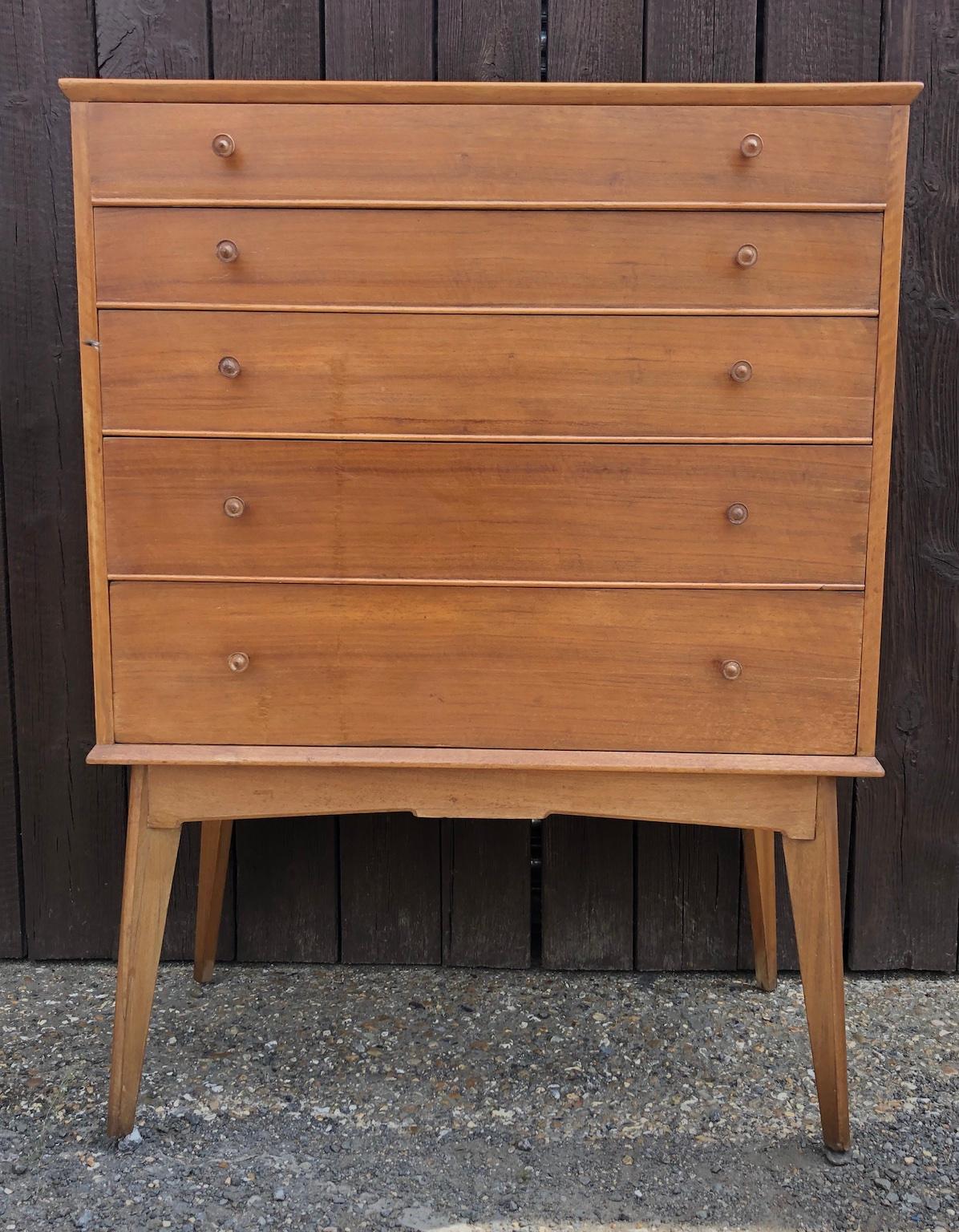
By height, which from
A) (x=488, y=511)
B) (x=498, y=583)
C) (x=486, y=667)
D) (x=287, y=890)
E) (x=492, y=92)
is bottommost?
(x=287, y=890)

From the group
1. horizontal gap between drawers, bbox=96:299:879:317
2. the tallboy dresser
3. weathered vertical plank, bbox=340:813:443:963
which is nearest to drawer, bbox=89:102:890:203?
the tallboy dresser

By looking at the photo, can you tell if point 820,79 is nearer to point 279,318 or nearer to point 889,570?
point 889,570

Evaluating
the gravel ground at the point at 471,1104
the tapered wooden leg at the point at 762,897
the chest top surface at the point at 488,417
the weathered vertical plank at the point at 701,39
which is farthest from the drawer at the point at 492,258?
the gravel ground at the point at 471,1104

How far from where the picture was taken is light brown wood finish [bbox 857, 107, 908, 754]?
1332 mm

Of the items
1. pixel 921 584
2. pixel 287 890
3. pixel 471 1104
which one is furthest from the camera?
pixel 287 890

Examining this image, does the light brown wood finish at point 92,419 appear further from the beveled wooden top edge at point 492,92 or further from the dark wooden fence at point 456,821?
the dark wooden fence at point 456,821

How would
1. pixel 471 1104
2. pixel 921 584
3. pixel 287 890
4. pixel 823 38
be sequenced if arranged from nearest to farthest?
1. pixel 471 1104
2. pixel 823 38
3. pixel 921 584
4. pixel 287 890

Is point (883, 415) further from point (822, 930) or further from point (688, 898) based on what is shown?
point (688, 898)

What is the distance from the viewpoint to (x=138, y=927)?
4.86 ft

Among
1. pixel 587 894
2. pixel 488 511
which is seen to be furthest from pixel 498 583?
pixel 587 894

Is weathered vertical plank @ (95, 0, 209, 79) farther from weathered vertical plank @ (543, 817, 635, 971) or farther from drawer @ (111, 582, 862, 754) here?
weathered vertical plank @ (543, 817, 635, 971)

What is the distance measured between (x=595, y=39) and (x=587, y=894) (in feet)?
5.50

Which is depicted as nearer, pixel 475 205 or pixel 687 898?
pixel 475 205

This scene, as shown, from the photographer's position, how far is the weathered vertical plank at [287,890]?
6.89 ft
